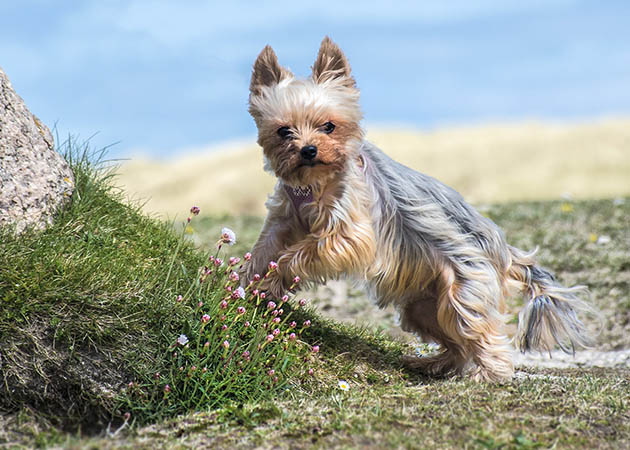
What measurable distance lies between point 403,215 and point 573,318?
1688mm

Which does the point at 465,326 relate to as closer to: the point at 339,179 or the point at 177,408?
the point at 339,179

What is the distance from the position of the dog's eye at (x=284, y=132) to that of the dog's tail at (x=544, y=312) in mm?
2265

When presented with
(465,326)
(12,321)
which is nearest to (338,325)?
(465,326)

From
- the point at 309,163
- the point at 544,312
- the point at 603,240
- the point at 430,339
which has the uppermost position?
the point at 309,163

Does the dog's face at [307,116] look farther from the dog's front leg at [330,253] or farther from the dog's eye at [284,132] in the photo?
the dog's front leg at [330,253]

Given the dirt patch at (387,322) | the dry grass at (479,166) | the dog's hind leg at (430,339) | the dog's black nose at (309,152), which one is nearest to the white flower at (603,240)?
the dirt patch at (387,322)

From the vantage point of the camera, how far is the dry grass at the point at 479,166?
37125 millimetres

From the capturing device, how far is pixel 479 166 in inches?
1628

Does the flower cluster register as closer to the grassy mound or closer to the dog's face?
the grassy mound

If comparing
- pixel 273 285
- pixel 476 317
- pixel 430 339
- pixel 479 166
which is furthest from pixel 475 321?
pixel 479 166

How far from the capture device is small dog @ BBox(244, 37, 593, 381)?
499 cm

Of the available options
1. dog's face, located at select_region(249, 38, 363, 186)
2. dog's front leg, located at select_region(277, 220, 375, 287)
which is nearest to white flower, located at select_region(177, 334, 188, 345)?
dog's front leg, located at select_region(277, 220, 375, 287)

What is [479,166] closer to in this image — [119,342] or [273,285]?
[273,285]

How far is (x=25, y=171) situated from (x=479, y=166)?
37850mm
